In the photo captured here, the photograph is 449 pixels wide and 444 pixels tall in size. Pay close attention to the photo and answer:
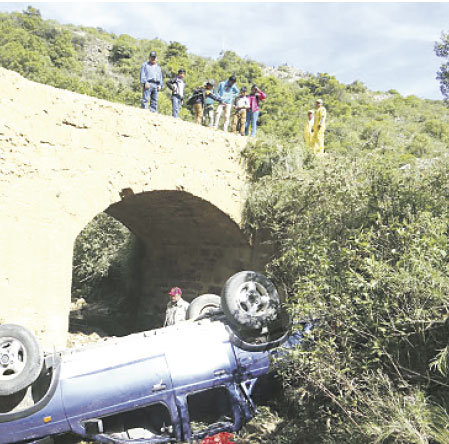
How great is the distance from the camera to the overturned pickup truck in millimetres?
4359

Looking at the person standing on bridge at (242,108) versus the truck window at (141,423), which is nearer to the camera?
the truck window at (141,423)

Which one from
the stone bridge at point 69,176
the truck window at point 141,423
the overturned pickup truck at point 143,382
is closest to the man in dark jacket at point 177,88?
the stone bridge at point 69,176

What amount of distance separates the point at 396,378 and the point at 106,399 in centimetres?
255

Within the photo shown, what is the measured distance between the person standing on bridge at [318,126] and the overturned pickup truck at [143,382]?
207 inches

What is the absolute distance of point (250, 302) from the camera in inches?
223

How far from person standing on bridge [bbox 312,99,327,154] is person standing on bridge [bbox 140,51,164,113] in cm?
307

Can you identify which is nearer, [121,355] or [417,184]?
[121,355]

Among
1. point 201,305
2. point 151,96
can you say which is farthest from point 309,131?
point 201,305

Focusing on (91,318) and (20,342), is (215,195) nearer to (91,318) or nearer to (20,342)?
(20,342)

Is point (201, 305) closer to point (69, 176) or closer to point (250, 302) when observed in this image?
point (250, 302)

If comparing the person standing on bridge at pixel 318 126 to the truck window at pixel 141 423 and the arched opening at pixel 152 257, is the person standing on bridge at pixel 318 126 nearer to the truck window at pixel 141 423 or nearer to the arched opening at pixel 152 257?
the arched opening at pixel 152 257

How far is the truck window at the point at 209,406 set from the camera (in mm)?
5125

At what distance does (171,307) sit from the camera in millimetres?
6957

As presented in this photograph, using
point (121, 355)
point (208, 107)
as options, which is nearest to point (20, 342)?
point (121, 355)
